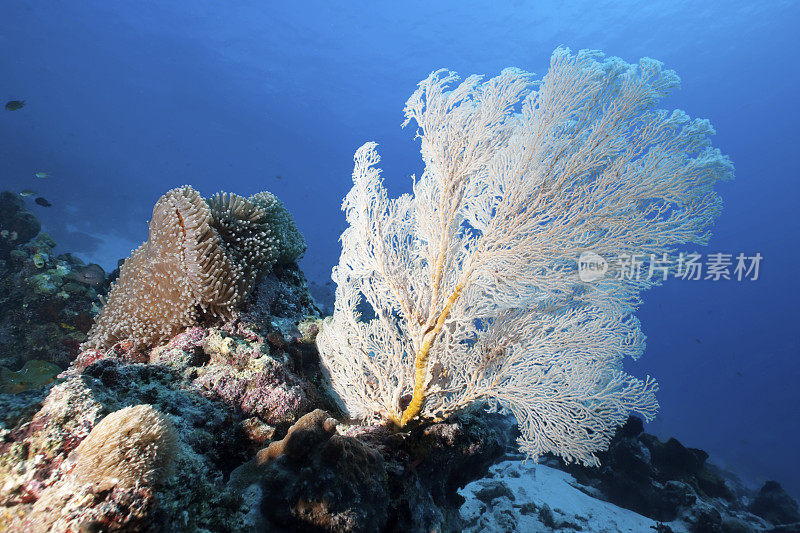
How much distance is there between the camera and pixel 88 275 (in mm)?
8188

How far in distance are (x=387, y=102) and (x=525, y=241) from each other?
231 feet

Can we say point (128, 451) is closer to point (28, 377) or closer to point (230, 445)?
Answer: point (230, 445)

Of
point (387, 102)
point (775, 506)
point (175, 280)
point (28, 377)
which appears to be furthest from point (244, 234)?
point (387, 102)

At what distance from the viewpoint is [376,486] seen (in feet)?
7.93

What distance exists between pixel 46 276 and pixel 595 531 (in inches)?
520

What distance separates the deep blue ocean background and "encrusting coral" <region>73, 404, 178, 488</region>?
39.3 m

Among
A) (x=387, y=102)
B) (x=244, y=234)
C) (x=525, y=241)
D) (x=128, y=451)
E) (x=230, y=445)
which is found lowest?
(x=230, y=445)

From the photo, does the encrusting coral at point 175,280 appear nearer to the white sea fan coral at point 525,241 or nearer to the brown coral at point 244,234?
the brown coral at point 244,234

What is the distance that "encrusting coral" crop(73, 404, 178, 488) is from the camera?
1.52 metres

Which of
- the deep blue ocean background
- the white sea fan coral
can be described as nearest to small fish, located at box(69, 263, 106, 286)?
the white sea fan coral

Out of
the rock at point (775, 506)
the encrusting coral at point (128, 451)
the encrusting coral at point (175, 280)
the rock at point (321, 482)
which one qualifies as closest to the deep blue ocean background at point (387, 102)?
the rock at point (775, 506)

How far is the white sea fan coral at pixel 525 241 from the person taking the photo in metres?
2.97

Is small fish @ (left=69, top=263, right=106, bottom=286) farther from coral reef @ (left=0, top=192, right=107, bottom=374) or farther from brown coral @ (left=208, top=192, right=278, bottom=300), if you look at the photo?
brown coral @ (left=208, top=192, right=278, bottom=300)

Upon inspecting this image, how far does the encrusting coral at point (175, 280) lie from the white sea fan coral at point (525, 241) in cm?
125
